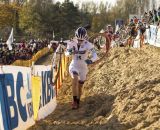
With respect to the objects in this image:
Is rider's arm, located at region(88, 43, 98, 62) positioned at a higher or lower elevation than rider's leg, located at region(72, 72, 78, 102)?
higher

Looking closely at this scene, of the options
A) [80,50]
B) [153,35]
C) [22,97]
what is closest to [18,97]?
[22,97]

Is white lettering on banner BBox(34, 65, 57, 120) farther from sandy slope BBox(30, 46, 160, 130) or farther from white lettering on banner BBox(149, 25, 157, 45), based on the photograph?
white lettering on banner BBox(149, 25, 157, 45)

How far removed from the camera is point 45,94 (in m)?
11.1

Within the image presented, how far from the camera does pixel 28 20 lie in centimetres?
9331

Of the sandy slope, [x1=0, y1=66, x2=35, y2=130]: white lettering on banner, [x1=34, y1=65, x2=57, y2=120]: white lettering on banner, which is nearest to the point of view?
[x1=0, y1=66, x2=35, y2=130]: white lettering on banner

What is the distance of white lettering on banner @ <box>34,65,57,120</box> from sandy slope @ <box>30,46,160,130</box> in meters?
0.17

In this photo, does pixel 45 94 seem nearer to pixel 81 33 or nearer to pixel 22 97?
pixel 81 33

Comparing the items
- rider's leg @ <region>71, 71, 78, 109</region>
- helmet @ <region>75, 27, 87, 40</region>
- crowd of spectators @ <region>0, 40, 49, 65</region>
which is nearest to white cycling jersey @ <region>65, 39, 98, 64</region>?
helmet @ <region>75, 27, 87, 40</region>

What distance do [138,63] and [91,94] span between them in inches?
83.7

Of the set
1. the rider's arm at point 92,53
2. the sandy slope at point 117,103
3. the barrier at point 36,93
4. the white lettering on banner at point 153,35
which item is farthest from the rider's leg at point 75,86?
the white lettering on banner at point 153,35

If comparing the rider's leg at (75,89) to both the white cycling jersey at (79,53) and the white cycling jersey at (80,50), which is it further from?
the white cycling jersey at (80,50)

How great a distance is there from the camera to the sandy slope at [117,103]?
28.5 ft

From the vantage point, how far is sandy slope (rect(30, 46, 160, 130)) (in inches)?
342

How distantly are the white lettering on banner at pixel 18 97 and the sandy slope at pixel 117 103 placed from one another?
0.52m
